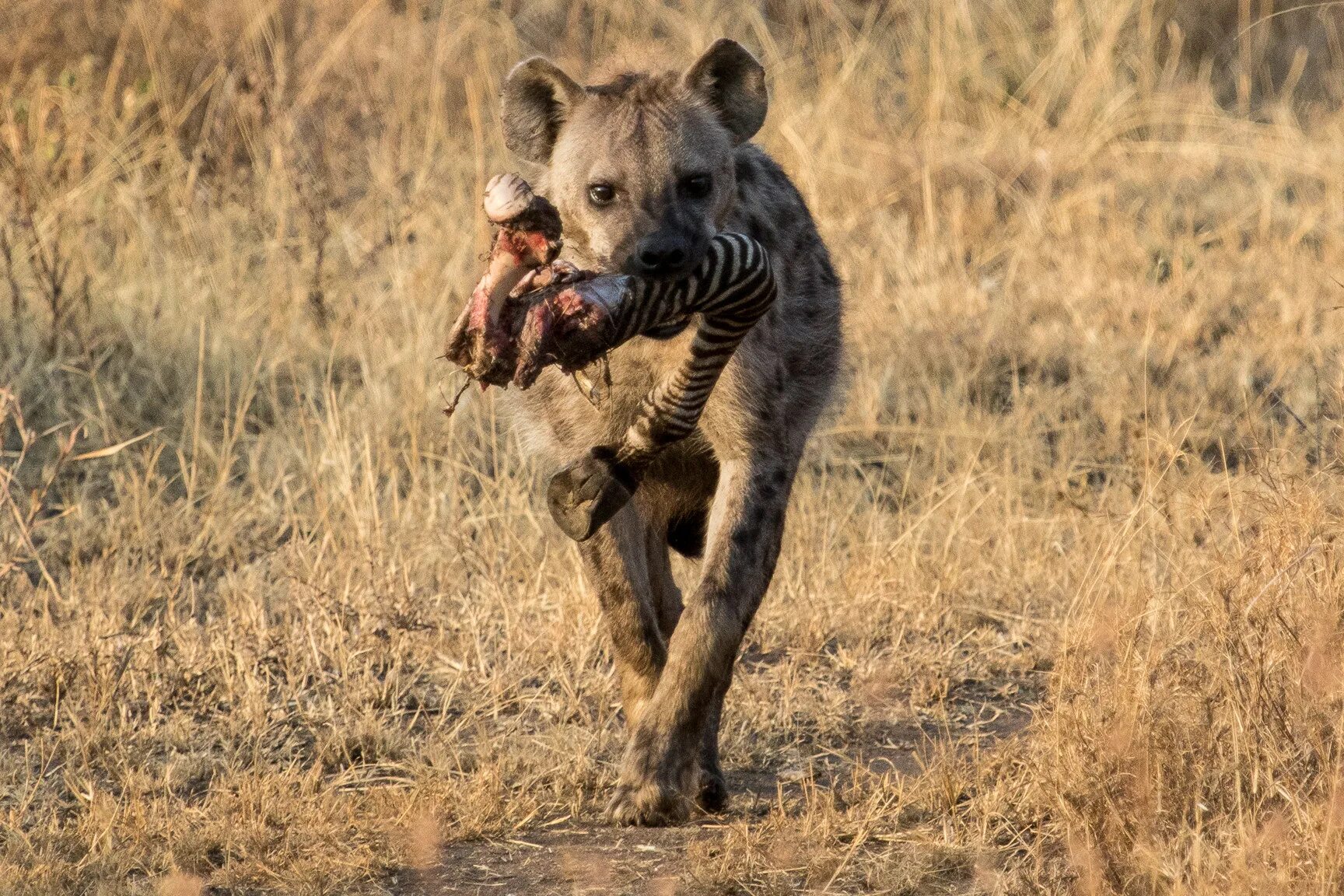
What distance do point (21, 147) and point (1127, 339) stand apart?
152 inches

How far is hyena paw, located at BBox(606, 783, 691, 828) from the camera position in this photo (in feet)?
11.1

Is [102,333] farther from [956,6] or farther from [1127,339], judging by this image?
[956,6]

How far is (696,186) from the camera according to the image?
12.6 feet

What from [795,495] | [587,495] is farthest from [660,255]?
[795,495]

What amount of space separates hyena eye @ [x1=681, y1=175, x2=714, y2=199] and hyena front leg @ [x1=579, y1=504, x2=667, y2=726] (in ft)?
2.21

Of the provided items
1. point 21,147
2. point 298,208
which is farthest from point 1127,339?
point 21,147

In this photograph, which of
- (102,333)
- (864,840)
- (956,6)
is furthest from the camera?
(956,6)

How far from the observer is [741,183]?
4.10m

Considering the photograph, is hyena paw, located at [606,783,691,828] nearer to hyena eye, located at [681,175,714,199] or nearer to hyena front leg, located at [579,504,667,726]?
hyena front leg, located at [579,504,667,726]

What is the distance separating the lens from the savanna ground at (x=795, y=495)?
10.4ft

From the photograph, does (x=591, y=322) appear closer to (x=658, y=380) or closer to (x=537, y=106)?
(x=658, y=380)

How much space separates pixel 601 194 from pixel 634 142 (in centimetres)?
13

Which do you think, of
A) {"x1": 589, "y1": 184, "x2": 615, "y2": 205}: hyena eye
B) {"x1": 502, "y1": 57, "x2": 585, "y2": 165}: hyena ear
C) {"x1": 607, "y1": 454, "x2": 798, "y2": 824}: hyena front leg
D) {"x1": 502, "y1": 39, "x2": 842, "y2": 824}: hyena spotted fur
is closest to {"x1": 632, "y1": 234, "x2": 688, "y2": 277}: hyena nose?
{"x1": 502, "y1": 39, "x2": 842, "y2": 824}: hyena spotted fur

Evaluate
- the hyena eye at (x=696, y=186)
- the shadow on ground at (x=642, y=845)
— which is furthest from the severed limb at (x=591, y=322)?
the shadow on ground at (x=642, y=845)
